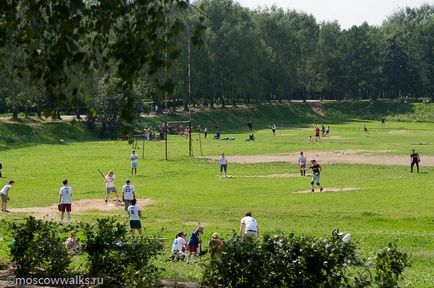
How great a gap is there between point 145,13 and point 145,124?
80.2 meters

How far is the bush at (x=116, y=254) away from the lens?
12.1 m

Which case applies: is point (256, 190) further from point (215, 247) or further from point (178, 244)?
point (215, 247)

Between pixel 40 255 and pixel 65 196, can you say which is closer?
pixel 40 255

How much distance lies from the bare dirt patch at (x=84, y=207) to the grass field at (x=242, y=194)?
31.3 inches

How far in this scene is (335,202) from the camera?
34500mm

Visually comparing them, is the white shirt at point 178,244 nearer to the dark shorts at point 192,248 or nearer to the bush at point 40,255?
the dark shorts at point 192,248

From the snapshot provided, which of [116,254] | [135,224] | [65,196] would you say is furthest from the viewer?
[65,196]

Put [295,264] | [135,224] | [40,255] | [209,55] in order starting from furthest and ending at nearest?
[209,55] < [135,224] < [40,255] < [295,264]

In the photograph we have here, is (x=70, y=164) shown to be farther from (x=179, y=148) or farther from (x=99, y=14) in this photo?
(x=99, y=14)

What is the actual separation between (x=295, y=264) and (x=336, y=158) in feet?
154

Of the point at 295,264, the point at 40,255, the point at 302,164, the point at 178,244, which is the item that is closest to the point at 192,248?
the point at 178,244

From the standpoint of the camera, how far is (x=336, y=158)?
2270 inches

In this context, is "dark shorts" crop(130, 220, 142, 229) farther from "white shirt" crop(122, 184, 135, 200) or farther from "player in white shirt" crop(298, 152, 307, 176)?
"player in white shirt" crop(298, 152, 307, 176)

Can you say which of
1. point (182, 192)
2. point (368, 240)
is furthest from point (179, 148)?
point (368, 240)
